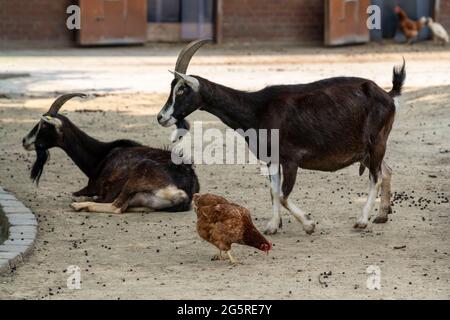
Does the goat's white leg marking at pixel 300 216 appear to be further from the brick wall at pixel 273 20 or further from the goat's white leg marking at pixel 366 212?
the brick wall at pixel 273 20

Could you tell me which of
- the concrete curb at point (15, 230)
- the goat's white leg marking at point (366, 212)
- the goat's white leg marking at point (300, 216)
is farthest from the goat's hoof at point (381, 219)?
the concrete curb at point (15, 230)

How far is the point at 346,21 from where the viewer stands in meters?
Answer: 24.2

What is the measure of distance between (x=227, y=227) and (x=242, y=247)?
80cm

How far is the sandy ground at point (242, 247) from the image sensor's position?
782cm

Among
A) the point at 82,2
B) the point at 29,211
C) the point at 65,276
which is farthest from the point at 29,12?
the point at 65,276

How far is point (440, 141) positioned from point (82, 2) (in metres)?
10.8

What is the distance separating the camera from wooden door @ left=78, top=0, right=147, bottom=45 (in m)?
22.9

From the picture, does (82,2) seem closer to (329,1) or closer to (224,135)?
(329,1)

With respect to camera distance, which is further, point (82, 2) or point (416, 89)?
point (82, 2)

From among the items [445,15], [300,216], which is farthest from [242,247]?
[445,15]

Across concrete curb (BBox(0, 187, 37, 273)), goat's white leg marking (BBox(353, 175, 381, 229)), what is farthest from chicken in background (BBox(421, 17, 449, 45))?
goat's white leg marking (BBox(353, 175, 381, 229))

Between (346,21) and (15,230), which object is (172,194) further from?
(346,21)

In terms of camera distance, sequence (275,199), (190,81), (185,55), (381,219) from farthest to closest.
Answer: (381,219) → (185,55) → (190,81) → (275,199)

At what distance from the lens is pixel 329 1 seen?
23922mm
